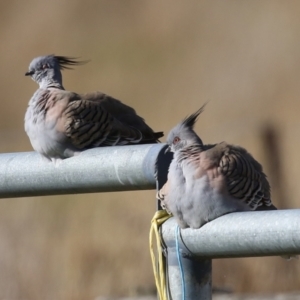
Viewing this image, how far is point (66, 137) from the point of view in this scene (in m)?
3.20

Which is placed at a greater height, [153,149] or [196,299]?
[153,149]

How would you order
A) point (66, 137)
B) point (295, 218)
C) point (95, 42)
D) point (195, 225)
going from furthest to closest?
point (95, 42), point (66, 137), point (195, 225), point (295, 218)

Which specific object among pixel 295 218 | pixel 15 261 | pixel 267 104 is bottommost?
pixel 15 261

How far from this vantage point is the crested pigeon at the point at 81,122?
3254 mm

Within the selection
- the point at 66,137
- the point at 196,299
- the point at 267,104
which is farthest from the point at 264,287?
the point at 196,299

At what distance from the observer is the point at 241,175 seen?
275 centimetres

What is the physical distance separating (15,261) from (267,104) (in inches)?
79.9

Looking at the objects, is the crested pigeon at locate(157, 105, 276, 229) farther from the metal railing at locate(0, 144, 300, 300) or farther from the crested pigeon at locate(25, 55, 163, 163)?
the crested pigeon at locate(25, 55, 163, 163)

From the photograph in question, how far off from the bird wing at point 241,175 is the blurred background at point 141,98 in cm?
259

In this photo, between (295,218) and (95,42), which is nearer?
(295,218)

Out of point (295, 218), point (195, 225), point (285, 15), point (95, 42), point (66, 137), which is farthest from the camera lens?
point (95, 42)

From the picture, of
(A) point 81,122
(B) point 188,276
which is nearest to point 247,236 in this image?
(B) point 188,276

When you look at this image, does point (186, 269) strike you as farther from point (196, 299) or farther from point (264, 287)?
point (264, 287)

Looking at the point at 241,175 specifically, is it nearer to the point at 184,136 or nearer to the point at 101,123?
the point at 184,136
